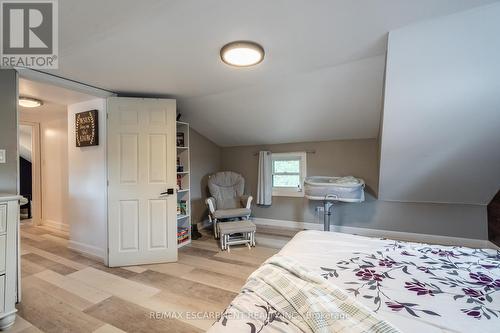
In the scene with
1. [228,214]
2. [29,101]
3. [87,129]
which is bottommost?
[228,214]

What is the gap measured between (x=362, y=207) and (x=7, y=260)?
4.42 meters

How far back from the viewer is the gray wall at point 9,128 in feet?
6.60

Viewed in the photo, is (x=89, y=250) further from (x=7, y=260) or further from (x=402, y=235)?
(x=402, y=235)

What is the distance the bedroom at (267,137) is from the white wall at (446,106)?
0.05ft

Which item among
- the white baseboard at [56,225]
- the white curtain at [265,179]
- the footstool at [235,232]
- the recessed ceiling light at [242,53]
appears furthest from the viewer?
the white curtain at [265,179]

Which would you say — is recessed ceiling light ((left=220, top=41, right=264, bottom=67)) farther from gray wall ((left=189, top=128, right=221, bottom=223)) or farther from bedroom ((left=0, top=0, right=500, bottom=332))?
gray wall ((left=189, top=128, right=221, bottom=223))

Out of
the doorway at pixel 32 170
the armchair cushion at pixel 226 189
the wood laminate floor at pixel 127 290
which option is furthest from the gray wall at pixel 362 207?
the doorway at pixel 32 170

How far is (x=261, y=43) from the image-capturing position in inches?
74.0

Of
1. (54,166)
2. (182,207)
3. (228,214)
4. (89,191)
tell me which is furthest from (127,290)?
(54,166)

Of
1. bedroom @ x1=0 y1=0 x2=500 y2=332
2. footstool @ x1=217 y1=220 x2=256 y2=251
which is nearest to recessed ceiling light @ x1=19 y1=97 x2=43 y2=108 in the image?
bedroom @ x1=0 y1=0 x2=500 y2=332

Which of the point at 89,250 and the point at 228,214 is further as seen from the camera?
the point at 228,214

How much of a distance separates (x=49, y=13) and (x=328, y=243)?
255cm

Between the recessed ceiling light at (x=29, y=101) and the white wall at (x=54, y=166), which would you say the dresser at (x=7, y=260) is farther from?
the white wall at (x=54, y=166)

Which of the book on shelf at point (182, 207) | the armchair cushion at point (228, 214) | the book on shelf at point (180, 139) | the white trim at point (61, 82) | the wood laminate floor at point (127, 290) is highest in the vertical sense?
the white trim at point (61, 82)
